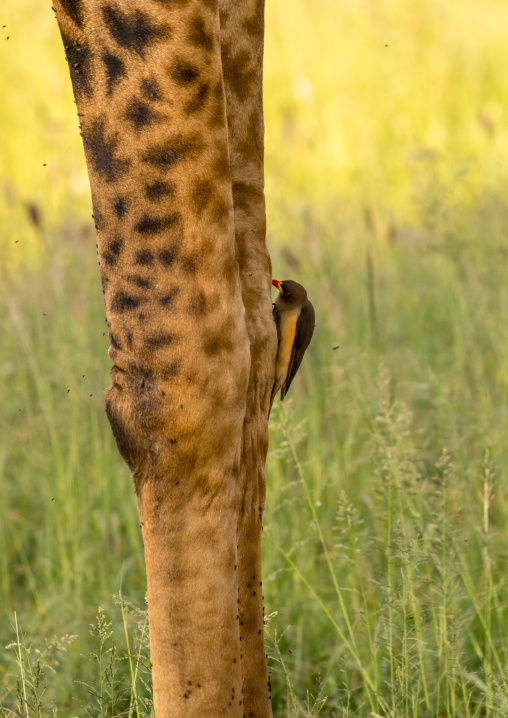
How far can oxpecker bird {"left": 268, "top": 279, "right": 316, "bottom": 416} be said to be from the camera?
4.59 ft

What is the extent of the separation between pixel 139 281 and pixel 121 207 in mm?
90

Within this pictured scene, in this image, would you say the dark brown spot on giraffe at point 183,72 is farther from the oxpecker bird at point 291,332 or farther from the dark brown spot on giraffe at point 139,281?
the oxpecker bird at point 291,332

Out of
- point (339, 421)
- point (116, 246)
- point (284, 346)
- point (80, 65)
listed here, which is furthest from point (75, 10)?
point (339, 421)

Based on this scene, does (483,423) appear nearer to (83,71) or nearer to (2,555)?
(2,555)

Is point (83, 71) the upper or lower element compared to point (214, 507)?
upper

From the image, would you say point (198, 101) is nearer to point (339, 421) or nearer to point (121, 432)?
point (121, 432)

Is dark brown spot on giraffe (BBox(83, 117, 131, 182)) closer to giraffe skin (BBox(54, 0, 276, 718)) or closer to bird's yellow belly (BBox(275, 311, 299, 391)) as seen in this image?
giraffe skin (BBox(54, 0, 276, 718))

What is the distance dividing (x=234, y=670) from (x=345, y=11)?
6.33 meters

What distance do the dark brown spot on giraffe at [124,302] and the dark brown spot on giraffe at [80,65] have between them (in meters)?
0.24

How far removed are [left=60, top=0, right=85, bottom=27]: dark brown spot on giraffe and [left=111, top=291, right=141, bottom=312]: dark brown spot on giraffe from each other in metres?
0.32

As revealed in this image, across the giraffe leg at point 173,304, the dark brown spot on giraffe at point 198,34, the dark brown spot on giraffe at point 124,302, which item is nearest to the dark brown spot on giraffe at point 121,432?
the giraffe leg at point 173,304

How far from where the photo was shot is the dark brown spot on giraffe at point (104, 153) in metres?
0.99

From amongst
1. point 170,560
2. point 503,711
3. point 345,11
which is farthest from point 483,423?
point 345,11

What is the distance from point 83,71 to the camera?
3.29ft
